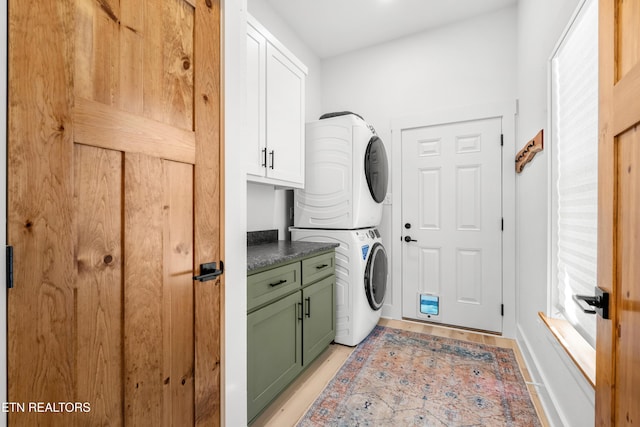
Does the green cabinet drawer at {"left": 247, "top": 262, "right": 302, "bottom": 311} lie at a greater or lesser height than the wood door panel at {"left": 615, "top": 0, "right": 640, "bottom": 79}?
lesser

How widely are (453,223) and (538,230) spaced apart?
953 mm

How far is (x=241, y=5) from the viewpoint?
1273 millimetres

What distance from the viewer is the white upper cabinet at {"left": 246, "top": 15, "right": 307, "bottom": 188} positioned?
1844 mm

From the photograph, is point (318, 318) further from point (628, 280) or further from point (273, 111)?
point (628, 280)

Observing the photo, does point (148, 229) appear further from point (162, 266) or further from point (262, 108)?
point (262, 108)

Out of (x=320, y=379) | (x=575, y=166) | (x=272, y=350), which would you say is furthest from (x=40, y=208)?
(x=575, y=166)

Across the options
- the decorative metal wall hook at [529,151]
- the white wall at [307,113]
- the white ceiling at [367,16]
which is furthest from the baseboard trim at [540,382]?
the white ceiling at [367,16]

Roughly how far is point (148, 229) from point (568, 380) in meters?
1.83

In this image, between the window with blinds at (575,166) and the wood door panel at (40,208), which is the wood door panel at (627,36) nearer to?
the window with blinds at (575,166)

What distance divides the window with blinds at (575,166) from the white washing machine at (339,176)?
1281 millimetres

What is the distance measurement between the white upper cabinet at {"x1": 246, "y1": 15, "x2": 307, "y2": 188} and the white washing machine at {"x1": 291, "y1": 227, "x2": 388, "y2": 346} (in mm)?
570

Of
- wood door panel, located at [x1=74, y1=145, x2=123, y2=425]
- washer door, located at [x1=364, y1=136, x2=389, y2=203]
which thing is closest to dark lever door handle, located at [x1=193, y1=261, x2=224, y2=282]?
wood door panel, located at [x1=74, y1=145, x2=123, y2=425]

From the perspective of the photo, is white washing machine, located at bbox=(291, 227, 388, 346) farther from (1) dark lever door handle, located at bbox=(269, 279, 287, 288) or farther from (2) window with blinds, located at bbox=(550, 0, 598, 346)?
(2) window with blinds, located at bbox=(550, 0, 598, 346)

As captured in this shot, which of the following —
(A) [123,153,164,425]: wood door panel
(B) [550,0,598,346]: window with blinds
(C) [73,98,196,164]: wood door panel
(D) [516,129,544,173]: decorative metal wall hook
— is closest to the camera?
(C) [73,98,196,164]: wood door panel
